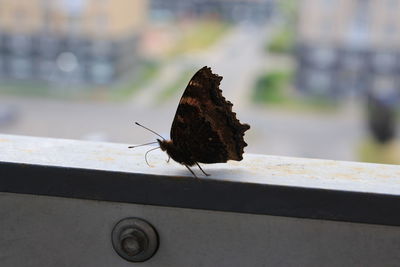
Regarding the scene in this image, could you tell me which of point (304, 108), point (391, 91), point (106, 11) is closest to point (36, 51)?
point (106, 11)

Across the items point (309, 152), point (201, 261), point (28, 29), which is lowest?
point (309, 152)

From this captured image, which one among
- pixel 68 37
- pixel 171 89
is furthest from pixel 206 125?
pixel 68 37

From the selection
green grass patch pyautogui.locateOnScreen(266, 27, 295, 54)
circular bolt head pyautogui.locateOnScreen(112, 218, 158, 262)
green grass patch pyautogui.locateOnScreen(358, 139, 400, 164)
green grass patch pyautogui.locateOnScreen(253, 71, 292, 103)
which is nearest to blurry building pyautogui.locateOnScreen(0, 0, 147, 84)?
green grass patch pyautogui.locateOnScreen(253, 71, 292, 103)

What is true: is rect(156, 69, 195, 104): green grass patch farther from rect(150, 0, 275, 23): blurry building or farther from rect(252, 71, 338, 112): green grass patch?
rect(150, 0, 275, 23): blurry building

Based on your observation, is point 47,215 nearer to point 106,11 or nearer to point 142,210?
point 142,210

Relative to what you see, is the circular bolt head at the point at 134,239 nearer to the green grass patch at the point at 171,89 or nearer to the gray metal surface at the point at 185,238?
the gray metal surface at the point at 185,238
